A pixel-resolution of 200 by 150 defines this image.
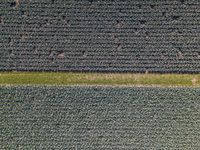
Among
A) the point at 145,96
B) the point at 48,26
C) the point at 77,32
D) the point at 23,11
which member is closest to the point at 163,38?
the point at 145,96

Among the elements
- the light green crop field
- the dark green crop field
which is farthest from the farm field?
the dark green crop field

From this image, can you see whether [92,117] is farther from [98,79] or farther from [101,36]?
[101,36]

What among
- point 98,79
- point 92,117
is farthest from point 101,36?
point 92,117

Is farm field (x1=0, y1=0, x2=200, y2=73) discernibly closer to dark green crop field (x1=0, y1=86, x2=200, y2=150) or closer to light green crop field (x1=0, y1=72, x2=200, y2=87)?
light green crop field (x1=0, y1=72, x2=200, y2=87)

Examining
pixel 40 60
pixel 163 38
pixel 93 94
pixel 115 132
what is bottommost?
pixel 115 132

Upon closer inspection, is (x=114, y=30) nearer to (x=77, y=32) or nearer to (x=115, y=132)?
(x=77, y=32)

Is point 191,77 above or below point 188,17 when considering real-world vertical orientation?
below
